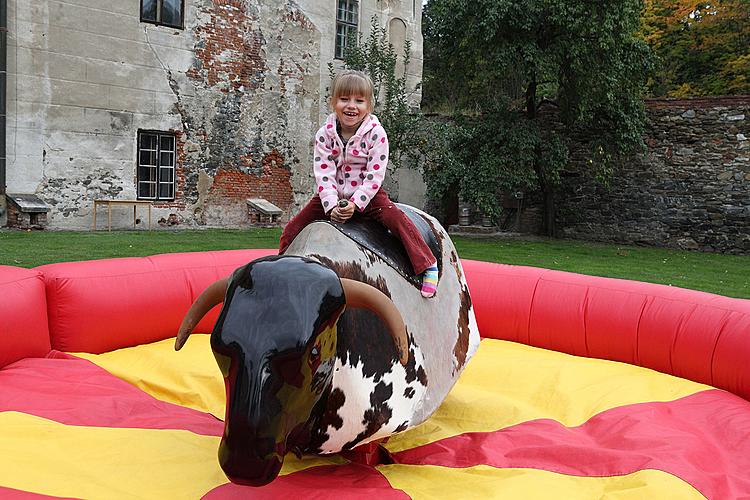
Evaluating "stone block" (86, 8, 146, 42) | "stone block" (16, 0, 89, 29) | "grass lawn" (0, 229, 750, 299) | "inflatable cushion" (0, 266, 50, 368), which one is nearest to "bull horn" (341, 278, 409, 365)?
"inflatable cushion" (0, 266, 50, 368)

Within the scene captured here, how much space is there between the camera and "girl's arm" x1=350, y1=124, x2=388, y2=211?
9.06 feet

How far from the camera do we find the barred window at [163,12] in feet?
38.3

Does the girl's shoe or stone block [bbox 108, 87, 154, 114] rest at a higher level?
stone block [bbox 108, 87, 154, 114]

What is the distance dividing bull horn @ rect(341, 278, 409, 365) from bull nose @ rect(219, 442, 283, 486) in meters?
0.48

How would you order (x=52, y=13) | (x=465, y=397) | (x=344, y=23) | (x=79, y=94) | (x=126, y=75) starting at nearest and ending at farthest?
(x=465, y=397)
(x=52, y=13)
(x=79, y=94)
(x=126, y=75)
(x=344, y=23)

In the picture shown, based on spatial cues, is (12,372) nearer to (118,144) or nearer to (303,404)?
(303,404)

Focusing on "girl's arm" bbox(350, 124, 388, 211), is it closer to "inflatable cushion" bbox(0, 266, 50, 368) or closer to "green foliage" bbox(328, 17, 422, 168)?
"inflatable cushion" bbox(0, 266, 50, 368)

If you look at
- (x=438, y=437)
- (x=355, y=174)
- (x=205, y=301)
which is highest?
(x=355, y=174)

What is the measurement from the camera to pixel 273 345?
1733 mm

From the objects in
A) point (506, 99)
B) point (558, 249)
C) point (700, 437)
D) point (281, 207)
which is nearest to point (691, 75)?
point (506, 99)

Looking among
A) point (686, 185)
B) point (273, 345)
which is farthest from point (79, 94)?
point (686, 185)

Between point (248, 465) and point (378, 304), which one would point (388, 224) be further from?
point (248, 465)

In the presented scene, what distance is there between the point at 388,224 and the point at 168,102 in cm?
1026

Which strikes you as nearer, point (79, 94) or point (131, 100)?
point (79, 94)
